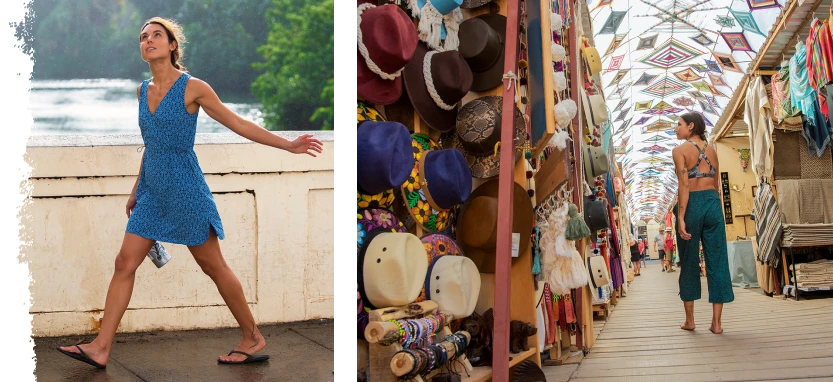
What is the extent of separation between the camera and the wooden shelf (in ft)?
6.40

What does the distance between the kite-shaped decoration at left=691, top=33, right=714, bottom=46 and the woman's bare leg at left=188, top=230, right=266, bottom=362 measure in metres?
12.2

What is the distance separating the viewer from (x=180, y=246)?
1.87m

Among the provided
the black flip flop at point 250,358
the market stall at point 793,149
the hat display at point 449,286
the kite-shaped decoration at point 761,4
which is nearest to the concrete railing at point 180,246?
the black flip flop at point 250,358

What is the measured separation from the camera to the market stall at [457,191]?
176 cm

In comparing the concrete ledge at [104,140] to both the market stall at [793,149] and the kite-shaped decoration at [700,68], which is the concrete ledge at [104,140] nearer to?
the market stall at [793,149]

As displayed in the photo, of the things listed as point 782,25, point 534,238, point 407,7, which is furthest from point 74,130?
point 782,25

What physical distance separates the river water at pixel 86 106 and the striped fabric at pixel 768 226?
6397 mm

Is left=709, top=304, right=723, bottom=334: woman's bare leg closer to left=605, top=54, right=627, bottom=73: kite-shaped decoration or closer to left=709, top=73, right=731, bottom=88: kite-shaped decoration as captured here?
left=605, top=54, right=627, bottom=73: kite-shaped decoration

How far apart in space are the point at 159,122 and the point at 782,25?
233 inches

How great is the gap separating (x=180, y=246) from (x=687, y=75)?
1442 cm

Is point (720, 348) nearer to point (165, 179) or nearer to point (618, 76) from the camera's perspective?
point (165, 179)

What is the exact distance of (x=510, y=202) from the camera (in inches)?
71.3

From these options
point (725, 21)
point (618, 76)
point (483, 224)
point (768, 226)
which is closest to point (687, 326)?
point (483, 224)

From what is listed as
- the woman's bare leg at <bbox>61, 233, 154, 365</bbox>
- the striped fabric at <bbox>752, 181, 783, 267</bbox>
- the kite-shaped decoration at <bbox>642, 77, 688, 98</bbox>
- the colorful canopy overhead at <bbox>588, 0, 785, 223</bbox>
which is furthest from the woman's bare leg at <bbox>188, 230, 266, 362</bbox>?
the kite-shaped decoration at <bbox>642, 77, 688, 98</bbox>
